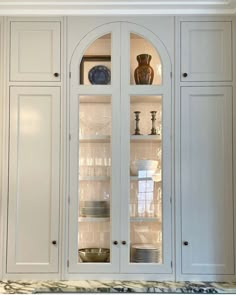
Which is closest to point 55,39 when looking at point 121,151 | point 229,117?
point 121,151

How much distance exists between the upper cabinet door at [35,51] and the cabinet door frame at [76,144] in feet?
0.47

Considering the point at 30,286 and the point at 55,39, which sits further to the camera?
the point at 55,39

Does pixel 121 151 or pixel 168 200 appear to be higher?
pixel 121 151

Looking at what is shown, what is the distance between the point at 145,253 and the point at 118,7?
163cm

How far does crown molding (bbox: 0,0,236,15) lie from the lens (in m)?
2.43

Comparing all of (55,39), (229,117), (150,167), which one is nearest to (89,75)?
(55,39)

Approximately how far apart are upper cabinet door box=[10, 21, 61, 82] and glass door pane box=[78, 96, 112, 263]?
1.00ft

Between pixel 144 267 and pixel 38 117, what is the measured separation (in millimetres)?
1198

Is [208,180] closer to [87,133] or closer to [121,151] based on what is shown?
[121,151]

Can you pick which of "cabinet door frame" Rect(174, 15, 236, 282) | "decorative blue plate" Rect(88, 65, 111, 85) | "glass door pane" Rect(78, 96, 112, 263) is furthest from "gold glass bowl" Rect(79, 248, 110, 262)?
"decorative blue plate" Rect(88, 65, 111, 85)

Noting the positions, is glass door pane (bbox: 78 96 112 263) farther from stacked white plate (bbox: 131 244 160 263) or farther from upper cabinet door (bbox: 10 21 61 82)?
upper cabinet door (bbox: 10 21 61 82)

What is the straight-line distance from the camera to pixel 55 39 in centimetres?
249

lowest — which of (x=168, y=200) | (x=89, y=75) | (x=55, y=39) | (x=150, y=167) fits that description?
(x=168, y=200)

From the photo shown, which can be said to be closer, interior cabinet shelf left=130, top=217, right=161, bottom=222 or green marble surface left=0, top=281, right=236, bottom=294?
green marble surface left=0, top=281, right=236, bottom=294
